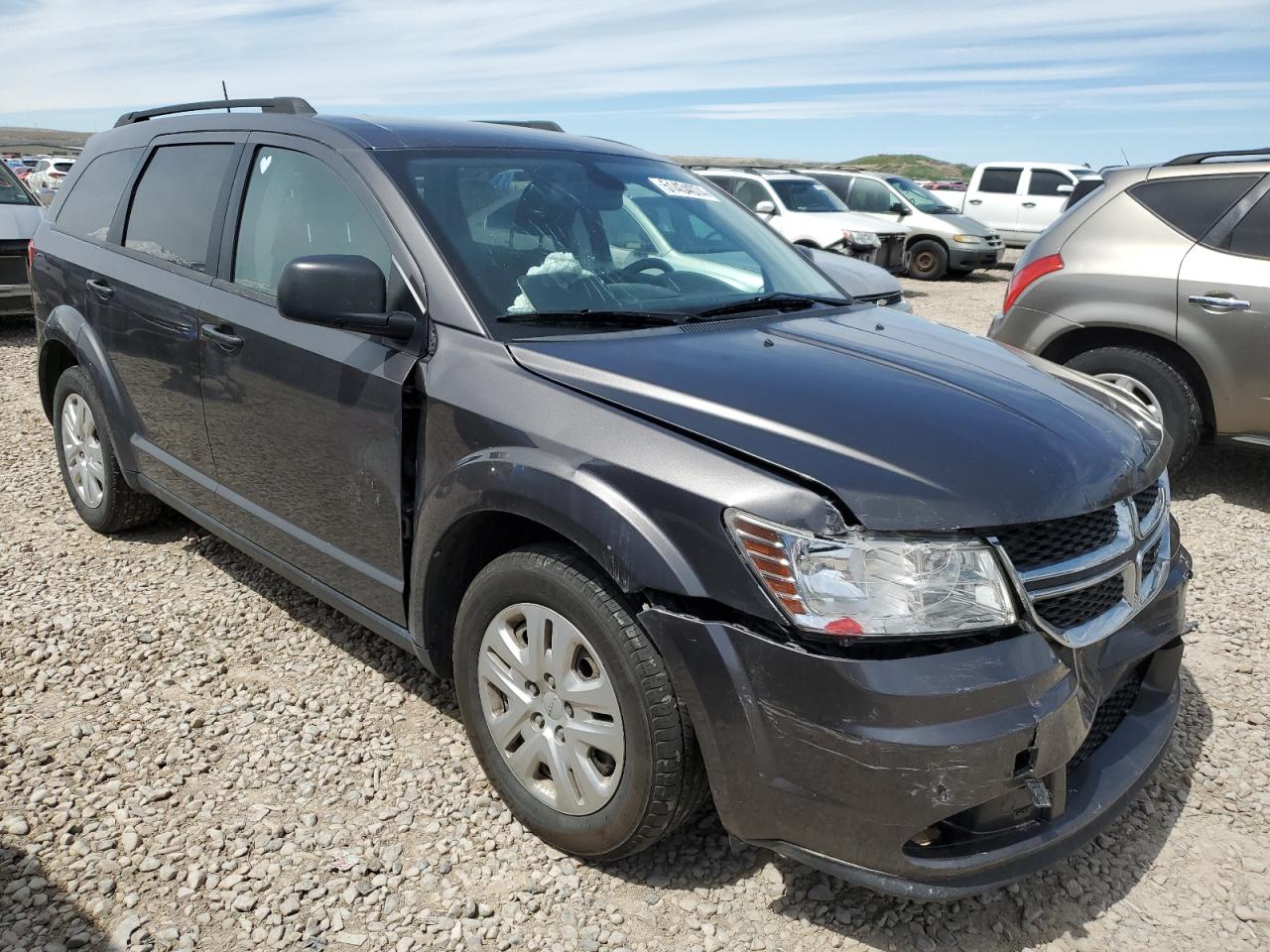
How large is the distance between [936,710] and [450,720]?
1759 mm

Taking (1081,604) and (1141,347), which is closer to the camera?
(1081,604)

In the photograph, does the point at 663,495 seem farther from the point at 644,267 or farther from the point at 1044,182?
the point at 1044,182

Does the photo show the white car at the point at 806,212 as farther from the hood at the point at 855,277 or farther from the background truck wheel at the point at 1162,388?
Answer: the hood at the point at 855,277

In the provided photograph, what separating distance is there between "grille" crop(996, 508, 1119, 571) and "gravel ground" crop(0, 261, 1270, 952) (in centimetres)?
93

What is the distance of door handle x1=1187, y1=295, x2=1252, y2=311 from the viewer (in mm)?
5109

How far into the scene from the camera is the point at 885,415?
2.36m

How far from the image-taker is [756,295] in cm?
324

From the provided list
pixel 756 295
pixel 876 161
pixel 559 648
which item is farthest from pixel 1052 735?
pixel 876 161

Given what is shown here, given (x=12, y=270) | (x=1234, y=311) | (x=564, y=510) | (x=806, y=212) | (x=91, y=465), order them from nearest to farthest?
1. (x=564, y=510)
2. (x=91, y=465)
3. (x=1234, y=311)
4. (x=12, y=270)
5. (x=806, y=212)

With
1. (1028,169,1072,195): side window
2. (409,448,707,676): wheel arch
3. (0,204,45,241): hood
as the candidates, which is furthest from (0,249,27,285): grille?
(1028,169,1072,195): side window

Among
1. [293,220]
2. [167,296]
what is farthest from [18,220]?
[293,220]

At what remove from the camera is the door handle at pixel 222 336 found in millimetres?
3379

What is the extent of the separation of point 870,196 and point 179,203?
15.4 meters

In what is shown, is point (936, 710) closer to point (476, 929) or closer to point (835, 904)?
point (835, 904)
